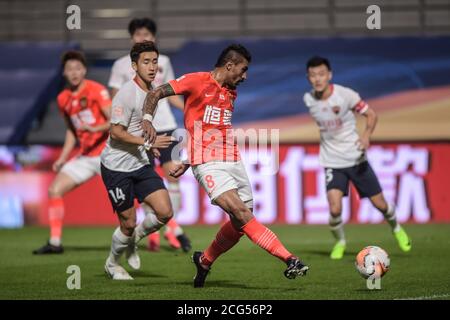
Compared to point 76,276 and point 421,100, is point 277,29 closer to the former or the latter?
point 421,100

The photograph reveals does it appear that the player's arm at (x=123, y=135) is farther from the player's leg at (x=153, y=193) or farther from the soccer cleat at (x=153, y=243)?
the soccer cleat at (x=153, y=243)

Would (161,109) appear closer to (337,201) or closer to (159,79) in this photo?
(159,79)

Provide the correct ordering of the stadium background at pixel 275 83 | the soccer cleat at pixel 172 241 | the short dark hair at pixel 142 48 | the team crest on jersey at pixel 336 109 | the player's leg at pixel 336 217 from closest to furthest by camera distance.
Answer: the short dark hair at pixel 142 48
the player's leg at pixel 336 217
the team crest on jersey at pixel 336 109
the soccer cleat at pixel 172 241
the stadium background at pixel 275 83

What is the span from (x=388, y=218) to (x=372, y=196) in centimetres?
32

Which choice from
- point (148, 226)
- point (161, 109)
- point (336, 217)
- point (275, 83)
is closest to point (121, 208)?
point (148, 226)

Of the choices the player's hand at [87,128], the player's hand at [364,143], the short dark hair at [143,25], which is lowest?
the player's hand at [364,143]

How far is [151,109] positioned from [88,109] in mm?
4048

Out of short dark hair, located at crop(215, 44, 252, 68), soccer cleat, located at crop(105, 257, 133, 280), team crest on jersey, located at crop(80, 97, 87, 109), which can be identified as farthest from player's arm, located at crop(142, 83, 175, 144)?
team crest on jersey, located at crop(80, 97, 87, 109)

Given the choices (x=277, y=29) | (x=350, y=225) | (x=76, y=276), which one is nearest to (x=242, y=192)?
(x=76, y=276)

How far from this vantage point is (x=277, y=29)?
21.1 m

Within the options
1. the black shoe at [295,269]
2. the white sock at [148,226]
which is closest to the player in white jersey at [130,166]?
the white sock at [148,226]

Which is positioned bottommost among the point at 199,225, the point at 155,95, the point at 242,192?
the point at 199,225

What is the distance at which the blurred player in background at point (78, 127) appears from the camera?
42.4 feet

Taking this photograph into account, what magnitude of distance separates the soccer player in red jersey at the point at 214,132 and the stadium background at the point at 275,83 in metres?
7.91
